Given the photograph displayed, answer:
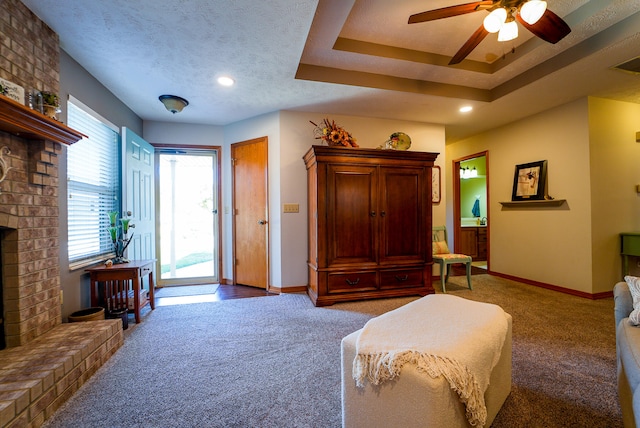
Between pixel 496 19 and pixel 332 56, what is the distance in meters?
1.41

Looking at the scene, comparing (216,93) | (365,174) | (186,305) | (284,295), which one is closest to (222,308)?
(186,305)

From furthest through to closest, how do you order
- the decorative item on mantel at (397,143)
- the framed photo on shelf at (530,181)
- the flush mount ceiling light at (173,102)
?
the framed photo on shelf at (530,181)
the decorative item on mantel at (397,143)
the flush mount ceiling light at (173,102)

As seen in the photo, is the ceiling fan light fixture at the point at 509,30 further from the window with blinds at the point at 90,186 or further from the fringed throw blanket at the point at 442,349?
the window with blinds at the point at 90,186

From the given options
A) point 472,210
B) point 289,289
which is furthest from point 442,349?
point 472,210

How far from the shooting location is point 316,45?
2.46m

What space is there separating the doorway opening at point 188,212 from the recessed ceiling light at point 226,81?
1471mm

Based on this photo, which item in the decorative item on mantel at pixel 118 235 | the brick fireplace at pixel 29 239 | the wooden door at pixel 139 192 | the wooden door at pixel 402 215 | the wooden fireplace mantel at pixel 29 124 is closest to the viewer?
the wooden fireplace mantel at pixel 29 124

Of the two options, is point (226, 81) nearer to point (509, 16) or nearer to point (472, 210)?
point (509, 16)

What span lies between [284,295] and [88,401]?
2.10 meters

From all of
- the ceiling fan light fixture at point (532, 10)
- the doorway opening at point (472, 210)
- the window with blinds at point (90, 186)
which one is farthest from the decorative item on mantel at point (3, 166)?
the doorway opening at point (472, 210)

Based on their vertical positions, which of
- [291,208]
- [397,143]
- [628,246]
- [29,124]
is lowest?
[628,246]

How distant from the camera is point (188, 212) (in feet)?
13.5

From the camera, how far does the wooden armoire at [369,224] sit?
117 inches

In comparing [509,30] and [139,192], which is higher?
[509,30]
